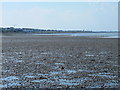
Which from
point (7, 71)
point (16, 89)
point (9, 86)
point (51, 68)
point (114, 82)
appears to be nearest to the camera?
point (16, 89)

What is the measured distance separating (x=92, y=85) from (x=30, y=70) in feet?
13.6

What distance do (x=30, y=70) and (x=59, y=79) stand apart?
2565 millimetres

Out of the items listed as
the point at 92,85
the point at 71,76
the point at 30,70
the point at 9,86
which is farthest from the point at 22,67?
the point at 92,85

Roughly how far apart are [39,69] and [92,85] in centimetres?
420

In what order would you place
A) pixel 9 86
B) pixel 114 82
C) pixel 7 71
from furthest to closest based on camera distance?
pixel 7 71 < pixel 114 82 < pixel 9 86

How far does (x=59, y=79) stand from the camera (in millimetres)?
10688

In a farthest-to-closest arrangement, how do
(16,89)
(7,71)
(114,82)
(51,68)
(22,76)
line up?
(51,68)
(7,71)
(22,76)
(114,82)
(16,89)

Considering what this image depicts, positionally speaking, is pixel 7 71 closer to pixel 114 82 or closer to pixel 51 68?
pixel 51 68

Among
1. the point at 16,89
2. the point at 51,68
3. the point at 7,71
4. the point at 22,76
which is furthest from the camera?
the point at 51,68

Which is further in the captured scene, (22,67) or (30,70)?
(22,67)

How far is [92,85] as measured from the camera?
955 cm

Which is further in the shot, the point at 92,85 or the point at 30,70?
the point at 30,70

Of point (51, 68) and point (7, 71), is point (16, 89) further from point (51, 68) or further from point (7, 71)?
point (51, 68)

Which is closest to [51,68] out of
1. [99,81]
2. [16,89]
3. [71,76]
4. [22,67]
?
[22,67]
